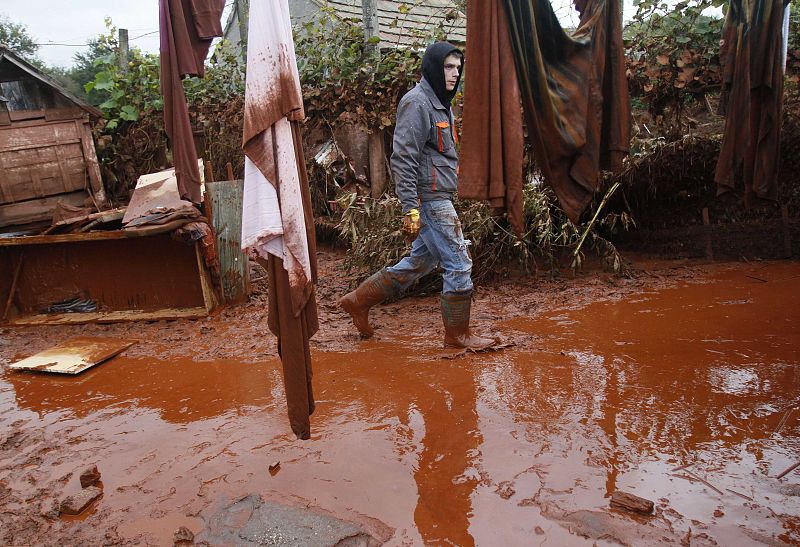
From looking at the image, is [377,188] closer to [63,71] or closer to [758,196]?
[758,196]

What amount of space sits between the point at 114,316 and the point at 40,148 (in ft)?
16.2

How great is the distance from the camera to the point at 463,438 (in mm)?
3133

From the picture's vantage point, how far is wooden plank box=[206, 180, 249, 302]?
249 inches

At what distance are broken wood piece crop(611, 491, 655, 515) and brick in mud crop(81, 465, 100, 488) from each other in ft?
8.07

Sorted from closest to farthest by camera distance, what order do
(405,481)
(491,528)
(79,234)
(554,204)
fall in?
(491,528)
(405,481)
(79,234)
(554,204)

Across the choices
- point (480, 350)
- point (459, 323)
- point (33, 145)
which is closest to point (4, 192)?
point (33, 145)

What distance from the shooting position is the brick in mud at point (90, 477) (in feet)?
9.48

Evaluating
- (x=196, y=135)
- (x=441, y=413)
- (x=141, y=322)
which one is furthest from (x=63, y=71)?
(x=441, y=413)

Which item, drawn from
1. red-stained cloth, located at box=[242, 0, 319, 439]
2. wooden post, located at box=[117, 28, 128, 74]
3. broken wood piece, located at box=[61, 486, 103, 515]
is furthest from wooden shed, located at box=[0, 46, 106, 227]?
red-stained cloth, located at box=[242, 0, 319, 439]

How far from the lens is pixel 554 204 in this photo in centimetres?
679

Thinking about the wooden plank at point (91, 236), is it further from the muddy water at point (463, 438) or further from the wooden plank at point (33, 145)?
the wooden plank at point (33, 145)

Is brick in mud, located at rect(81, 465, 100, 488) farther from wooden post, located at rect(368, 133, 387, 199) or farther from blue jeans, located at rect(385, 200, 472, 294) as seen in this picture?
wooden post, located at rect(368, 133, 387, 199)

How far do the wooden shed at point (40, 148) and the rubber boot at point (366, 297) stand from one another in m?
6.72

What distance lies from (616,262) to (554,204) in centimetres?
101
